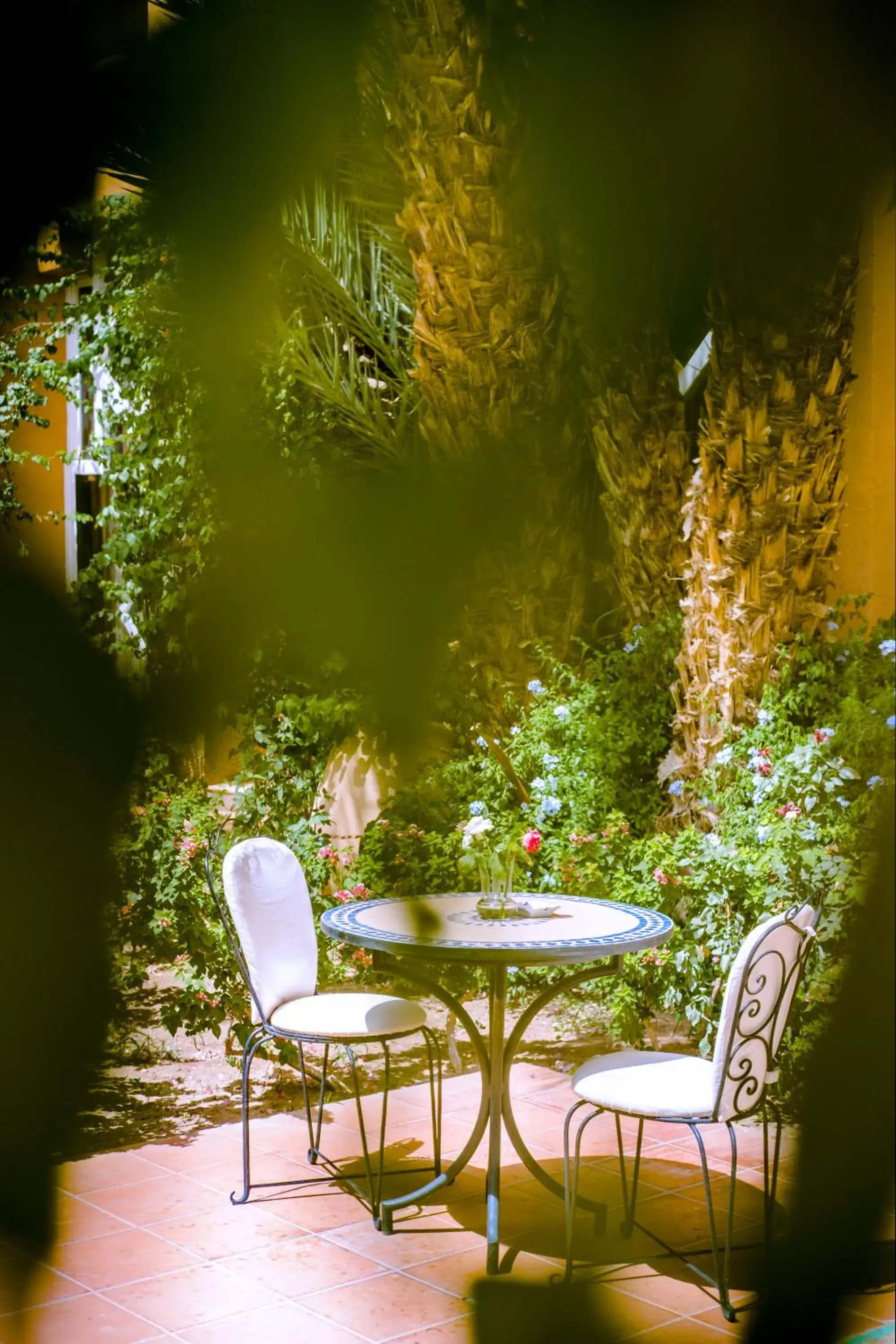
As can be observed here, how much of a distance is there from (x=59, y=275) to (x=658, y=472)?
432 millimetres

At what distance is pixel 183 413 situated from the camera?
43cm

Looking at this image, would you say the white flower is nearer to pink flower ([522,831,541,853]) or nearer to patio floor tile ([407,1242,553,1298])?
pink flower ([522,831,541,853])

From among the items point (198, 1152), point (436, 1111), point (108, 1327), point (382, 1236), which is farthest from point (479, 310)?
point (198, 1152)

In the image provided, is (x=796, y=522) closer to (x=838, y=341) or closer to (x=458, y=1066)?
(x=458, y=1066)

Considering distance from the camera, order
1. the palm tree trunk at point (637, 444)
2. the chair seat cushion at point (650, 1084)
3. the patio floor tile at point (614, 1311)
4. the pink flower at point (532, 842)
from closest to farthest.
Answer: the patio floor tile at point (614, 1311), the palm tree trunk at point (637, 444), the chair seat cushion at point (650, 1084), the pink flower at point (532, 842)

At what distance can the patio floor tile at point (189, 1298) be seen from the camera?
2.60m

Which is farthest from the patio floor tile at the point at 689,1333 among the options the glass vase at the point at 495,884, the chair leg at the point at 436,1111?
the chair leg at the point at 436,1111

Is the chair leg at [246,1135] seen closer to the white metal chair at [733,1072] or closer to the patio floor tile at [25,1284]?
the white metal chair at [733,1072]

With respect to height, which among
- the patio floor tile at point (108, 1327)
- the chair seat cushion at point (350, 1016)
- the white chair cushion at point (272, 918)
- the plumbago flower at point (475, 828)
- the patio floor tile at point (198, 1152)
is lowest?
the patio floor tile at point (198, 1152)

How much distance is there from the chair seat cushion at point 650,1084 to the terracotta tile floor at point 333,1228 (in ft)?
0.68

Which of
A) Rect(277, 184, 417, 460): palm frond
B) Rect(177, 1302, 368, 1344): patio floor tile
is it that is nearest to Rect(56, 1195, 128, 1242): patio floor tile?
Rect(277, 184, 417, 460): palm frond

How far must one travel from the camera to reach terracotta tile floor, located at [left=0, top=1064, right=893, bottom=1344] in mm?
1993

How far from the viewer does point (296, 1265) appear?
3.04 metres

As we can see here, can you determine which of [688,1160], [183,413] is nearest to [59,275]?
[183,413]
